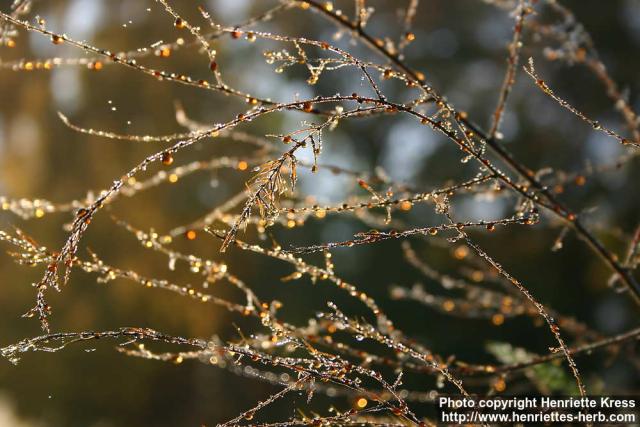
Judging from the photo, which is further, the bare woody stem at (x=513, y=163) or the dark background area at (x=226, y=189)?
the dark background area at (x=226, y=189)

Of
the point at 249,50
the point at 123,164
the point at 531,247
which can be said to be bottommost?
the point at 531,247

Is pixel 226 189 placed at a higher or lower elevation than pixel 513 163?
higher

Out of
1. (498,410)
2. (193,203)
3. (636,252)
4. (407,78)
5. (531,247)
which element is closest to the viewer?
(407,78)

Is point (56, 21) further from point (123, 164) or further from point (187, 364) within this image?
point (187, 364)

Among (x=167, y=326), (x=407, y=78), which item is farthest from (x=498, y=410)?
(x=167, y=326)

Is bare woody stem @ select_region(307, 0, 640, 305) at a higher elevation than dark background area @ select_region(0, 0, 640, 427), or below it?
below

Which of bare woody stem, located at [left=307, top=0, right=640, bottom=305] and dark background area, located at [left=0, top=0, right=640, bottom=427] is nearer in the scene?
bare woody stem, located at [left=307, top=0, right=640, bottom=305]

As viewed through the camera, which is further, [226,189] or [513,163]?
[226,189]

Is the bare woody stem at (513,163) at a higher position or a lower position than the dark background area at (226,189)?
lower
